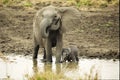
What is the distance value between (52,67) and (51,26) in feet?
3.65

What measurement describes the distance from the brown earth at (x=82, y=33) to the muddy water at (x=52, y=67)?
87cm

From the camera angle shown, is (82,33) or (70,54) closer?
(70,54)

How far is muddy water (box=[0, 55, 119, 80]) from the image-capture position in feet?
50.3

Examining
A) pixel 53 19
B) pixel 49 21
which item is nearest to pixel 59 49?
pixel 53 19

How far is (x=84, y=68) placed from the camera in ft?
54.5

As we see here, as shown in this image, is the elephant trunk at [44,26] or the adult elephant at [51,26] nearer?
the elephant trunk at [44,26]

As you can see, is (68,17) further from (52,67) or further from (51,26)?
(52,67)

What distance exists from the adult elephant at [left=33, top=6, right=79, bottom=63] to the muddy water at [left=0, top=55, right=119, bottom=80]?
447mm

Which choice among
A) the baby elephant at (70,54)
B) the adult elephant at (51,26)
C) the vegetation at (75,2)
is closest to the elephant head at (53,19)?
the adult elephant at (51,26)

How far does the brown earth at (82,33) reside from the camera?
19.2 metres

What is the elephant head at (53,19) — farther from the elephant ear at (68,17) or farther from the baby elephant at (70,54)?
the baby elephant at (70,54)

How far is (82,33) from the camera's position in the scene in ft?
72.9

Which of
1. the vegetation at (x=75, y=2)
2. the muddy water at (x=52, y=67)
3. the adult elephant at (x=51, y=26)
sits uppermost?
the adult elephant at (x=51, y=26)

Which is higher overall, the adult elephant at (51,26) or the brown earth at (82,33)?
the adult elephant at (51,26)
